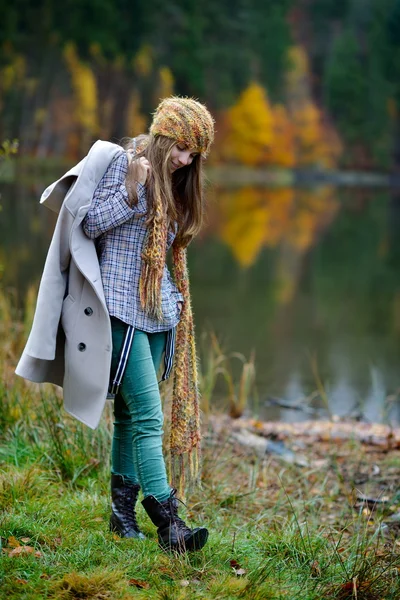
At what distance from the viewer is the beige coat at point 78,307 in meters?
3.20

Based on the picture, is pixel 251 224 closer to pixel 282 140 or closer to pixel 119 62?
pixel 119 62

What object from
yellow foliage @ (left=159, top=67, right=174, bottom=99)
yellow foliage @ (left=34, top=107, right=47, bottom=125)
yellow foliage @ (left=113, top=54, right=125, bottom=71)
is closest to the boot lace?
yellow foliage @ (left=34, top=107, right=47, bottom=125)

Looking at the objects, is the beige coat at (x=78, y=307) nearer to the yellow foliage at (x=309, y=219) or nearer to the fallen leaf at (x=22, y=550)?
the fallen leaf at (x=22, y=550)

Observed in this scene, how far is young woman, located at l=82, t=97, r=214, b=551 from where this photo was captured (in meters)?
3.23

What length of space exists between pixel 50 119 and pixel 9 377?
43.1m

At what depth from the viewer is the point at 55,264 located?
128 inches

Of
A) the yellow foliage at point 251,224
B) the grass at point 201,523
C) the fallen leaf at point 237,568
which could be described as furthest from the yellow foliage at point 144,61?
the fallen leaf at point 237,568

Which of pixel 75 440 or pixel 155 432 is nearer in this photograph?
pixel 155 432

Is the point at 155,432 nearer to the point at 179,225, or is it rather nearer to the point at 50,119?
the point at 179,225

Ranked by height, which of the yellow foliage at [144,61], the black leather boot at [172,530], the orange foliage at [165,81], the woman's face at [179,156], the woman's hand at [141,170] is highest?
the yellow foliage at [144,61]

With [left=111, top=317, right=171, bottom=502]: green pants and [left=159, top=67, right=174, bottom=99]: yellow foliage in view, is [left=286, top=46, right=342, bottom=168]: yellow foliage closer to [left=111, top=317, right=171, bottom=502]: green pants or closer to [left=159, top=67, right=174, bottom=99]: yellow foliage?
[left=159, top=67, right=174, bottom=99]: yellow foliage

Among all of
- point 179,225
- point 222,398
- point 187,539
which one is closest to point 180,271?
point 179,225

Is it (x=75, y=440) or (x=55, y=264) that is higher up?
(x=55, y=264)

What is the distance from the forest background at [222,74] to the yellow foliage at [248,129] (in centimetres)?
8
